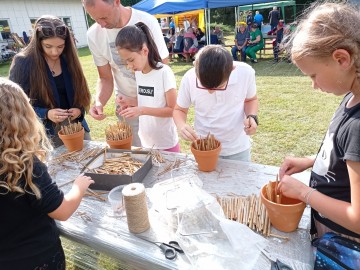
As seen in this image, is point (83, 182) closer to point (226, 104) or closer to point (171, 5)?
point (226, 104)

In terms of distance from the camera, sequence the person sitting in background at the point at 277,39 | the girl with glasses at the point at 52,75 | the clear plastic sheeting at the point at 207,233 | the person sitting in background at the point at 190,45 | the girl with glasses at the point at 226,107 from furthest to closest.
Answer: the person sitting in background at the point at 190,45
the person sitting in background at the point at 277,39
the girl with glasses at the point at 52,75
the girl with glasses at the point at 226,107
the clear plastic sheeting at the point at 207,233

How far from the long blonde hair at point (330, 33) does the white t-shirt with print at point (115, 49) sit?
1.49m

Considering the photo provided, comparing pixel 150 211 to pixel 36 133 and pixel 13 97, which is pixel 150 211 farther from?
pixel 13 97

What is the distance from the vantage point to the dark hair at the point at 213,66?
4.92ft

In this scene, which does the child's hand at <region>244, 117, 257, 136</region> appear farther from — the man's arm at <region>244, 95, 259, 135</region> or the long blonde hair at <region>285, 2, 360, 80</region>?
the long blonde hair at <region>285, 2, 360, 80</region>

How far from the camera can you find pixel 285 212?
1065 millimetres

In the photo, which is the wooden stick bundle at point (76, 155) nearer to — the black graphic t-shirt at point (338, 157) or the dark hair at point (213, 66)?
the dark hair at point (213, 66)

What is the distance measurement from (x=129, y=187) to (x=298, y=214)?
0.69 meters

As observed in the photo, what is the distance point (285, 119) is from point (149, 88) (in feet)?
10.6

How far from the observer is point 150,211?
1339 millimetres

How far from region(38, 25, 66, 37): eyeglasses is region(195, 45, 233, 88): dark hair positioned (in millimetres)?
1200

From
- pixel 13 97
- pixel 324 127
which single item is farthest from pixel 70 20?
pixel 13 97

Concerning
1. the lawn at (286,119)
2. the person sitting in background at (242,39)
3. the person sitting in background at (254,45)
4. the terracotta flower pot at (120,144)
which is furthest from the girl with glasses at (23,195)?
the person sitting in background at (242,39)

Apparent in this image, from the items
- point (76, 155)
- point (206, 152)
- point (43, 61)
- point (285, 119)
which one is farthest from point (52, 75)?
point (285, 119)
